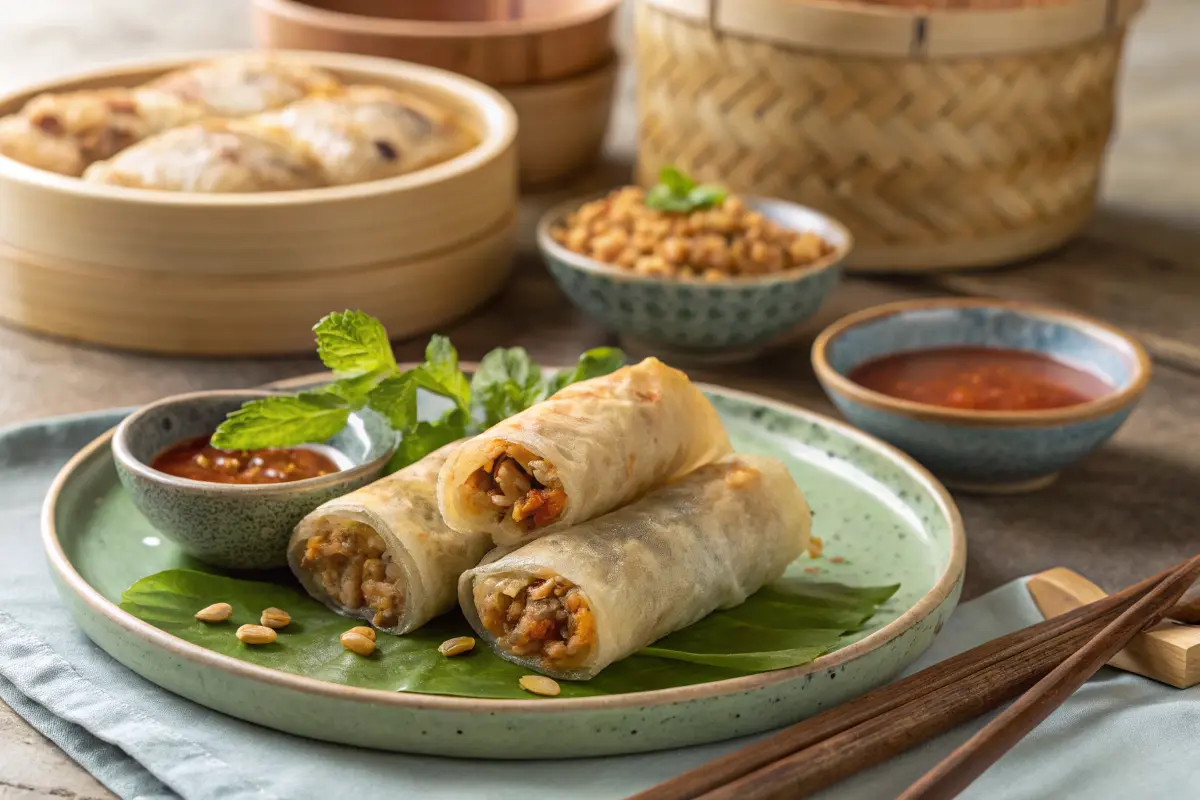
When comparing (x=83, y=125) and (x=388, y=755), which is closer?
(x=388, y=755)

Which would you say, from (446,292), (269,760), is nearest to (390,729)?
(269,760)

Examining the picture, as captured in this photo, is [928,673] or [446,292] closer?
[928,673]

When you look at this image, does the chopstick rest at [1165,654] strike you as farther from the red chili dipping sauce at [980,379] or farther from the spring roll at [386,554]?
the spring roll at [386,554]

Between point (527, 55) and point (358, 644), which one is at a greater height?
point (527, 55)

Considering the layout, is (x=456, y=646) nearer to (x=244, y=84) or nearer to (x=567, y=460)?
(x=567, y=460)

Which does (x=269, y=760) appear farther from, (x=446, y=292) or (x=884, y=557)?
(x=446, y=292)

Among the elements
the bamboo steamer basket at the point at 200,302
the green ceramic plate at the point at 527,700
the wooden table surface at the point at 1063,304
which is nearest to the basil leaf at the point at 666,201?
the wooden table surface at the point at 1063,304

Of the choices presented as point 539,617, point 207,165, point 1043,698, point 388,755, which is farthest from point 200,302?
point 1043,698
